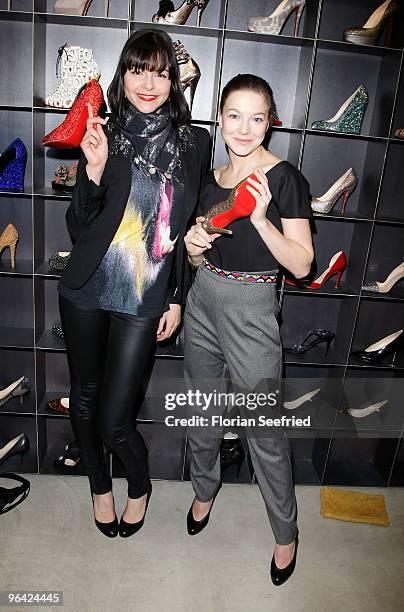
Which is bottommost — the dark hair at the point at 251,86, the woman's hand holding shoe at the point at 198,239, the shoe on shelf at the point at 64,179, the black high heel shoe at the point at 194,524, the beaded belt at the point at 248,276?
the black high heel shoe at the point at 194,524

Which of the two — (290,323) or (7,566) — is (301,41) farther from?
(7,566)

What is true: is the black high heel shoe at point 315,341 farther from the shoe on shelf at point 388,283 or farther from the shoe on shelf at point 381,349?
the shoe on shelf at point 388,283

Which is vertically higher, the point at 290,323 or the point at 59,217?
the point at 59,217

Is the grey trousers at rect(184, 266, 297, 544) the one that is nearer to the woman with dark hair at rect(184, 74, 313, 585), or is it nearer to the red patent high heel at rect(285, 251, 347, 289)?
the woman with dark hair at rect(184, 74, 313, 585)

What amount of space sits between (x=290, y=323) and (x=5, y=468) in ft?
5.38

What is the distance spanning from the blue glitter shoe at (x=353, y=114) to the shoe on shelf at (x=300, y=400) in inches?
52.1

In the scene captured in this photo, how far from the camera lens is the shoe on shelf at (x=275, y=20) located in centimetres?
221

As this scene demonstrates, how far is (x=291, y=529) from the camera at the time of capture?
77.9 inches

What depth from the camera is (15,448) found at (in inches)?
101

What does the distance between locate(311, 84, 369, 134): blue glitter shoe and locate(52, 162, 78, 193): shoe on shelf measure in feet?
3.75

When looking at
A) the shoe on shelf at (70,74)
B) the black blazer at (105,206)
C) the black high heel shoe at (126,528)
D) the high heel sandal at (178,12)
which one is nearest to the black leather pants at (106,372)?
the black blazer at (105,206)

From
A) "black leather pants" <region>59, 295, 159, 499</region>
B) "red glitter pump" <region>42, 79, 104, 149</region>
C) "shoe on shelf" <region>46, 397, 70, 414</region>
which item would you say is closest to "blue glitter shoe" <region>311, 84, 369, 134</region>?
"red glitter pump" <region>42, 79, 104, 149</region>

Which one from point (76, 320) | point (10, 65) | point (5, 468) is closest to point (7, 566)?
point (5, 468)

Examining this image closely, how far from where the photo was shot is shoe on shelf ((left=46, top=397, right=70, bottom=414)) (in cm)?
254
